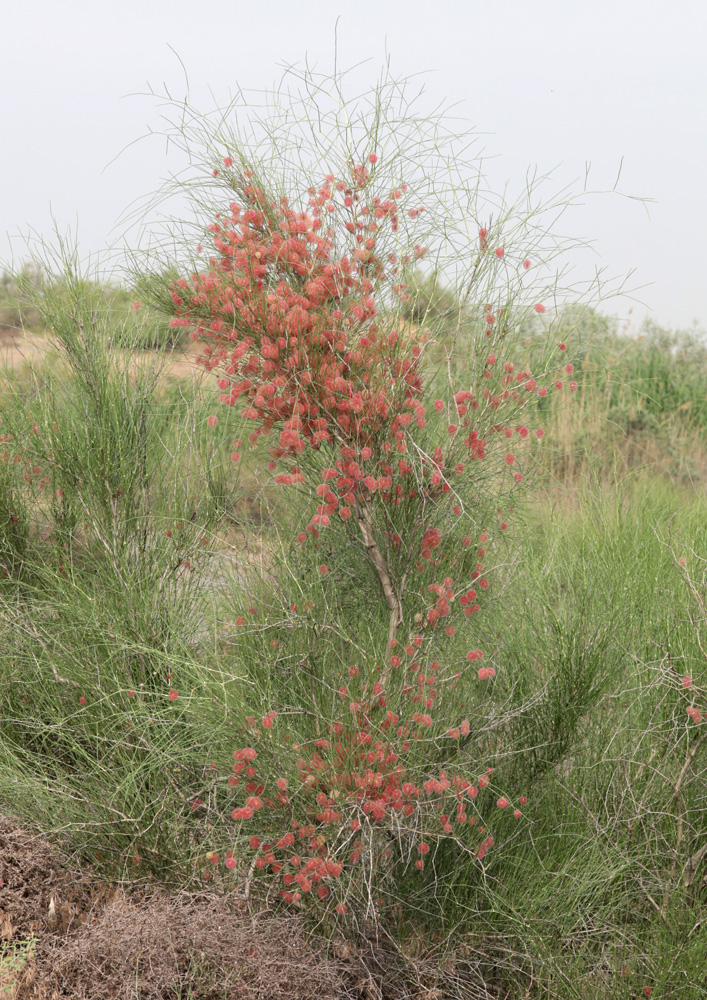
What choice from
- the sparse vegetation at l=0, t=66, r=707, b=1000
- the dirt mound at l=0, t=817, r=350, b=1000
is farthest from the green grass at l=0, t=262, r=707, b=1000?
the dirt mound at l=0, t=817, r=350, b=1000

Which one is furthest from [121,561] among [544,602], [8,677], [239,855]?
[544,602]

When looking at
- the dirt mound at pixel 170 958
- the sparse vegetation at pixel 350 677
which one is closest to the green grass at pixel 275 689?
the sparse vegetation at pixel 350 677

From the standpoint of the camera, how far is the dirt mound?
109 inches

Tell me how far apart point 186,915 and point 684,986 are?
1626 millimetres

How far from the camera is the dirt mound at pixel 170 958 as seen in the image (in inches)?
109

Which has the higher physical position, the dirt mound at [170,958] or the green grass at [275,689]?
the green grass at [275,689]

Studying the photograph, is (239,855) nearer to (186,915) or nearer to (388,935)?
(186,915)

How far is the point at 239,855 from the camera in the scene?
10.2 feet

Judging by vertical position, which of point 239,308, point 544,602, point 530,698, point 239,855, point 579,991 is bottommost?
point 579,991

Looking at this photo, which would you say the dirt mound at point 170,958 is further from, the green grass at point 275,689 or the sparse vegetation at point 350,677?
the green grass at point 275,689

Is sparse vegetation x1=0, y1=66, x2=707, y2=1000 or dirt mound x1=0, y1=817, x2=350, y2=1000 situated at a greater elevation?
sparse vegetation x1=0, y1=66, x2=707, y2=1000

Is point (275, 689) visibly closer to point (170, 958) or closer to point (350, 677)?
point (350, 677)

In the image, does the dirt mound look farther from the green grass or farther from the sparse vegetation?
the green grass

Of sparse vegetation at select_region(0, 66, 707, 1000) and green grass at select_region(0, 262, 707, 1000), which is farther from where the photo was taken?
green grass at select_region(0, 262, 707, 1000)
